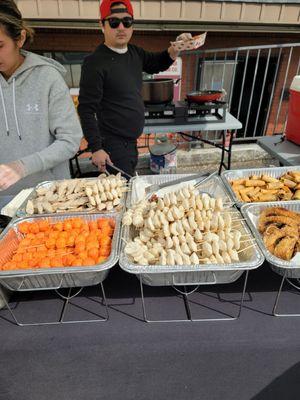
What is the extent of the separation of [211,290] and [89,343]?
619mm

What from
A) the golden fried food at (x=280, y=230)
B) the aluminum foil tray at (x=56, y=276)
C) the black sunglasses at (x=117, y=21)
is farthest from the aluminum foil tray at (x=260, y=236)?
the black sunglasses at (x=117, y=21)

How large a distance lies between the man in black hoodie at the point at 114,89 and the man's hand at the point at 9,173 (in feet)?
2.94

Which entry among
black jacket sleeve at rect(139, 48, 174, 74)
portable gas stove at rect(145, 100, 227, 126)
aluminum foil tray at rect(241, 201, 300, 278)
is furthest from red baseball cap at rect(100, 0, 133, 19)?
aluminum foil tray at rect(241, 201, 300, 278)

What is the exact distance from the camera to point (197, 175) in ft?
6.52

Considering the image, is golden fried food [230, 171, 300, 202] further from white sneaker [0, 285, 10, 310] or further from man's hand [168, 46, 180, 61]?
man's hand [168, 46, 180, 61]

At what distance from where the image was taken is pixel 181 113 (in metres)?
4.13

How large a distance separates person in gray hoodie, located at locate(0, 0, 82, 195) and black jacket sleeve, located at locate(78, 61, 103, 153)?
1.69 feet

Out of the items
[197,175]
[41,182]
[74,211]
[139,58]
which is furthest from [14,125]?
[139,58]

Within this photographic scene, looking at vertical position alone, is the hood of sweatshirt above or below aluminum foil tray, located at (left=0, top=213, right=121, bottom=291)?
above

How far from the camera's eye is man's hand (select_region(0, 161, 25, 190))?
1604 mm

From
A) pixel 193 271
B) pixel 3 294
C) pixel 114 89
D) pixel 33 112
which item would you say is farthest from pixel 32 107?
pixel 193 271

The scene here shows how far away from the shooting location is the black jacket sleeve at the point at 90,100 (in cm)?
254

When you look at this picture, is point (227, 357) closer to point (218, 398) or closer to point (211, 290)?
point (218, 398)

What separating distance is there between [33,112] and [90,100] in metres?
0.76
